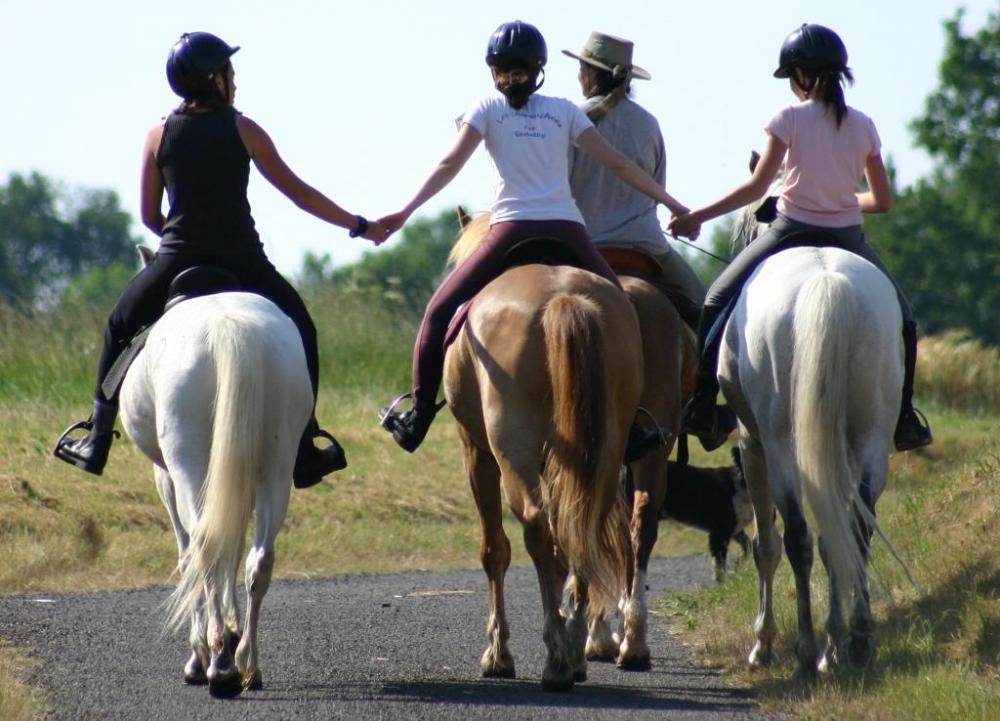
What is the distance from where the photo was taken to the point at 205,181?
8664mm

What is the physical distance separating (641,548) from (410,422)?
140 centimetres

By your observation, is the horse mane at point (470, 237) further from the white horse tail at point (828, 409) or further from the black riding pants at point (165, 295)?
the white horse tail at point (828, 409)

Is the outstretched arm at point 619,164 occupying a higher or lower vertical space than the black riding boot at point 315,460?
higher

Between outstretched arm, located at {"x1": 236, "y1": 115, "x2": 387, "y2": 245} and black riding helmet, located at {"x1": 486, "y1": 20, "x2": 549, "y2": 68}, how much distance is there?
118 cm

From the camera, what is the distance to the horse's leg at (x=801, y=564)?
8273 mm

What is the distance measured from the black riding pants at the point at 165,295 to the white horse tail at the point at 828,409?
92.4 inches

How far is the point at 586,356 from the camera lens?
7.84 metres

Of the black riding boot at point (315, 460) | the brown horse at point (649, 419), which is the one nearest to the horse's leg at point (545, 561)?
the brown horse at point (649, 419)

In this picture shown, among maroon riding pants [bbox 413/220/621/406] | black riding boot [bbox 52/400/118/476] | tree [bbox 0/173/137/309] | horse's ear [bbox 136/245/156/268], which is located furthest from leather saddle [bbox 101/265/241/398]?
tree [bbox 0/173/137/309]

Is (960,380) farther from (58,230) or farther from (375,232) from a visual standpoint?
(58,230)

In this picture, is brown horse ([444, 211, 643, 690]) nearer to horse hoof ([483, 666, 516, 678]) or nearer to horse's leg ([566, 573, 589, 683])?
horse's leg ([566, 573, 589, 683])

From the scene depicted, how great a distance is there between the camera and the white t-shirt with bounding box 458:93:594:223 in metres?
8.90

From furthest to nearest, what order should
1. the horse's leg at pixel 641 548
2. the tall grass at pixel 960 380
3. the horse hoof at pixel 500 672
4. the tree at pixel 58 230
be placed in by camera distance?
the tree at pixel 58 230 < the tall grass at pixel 960 380 < the horse's leg at pixel 641 548 < the horse hoof at pixel 500 672

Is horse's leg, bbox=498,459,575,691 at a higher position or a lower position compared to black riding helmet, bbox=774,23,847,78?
lower
